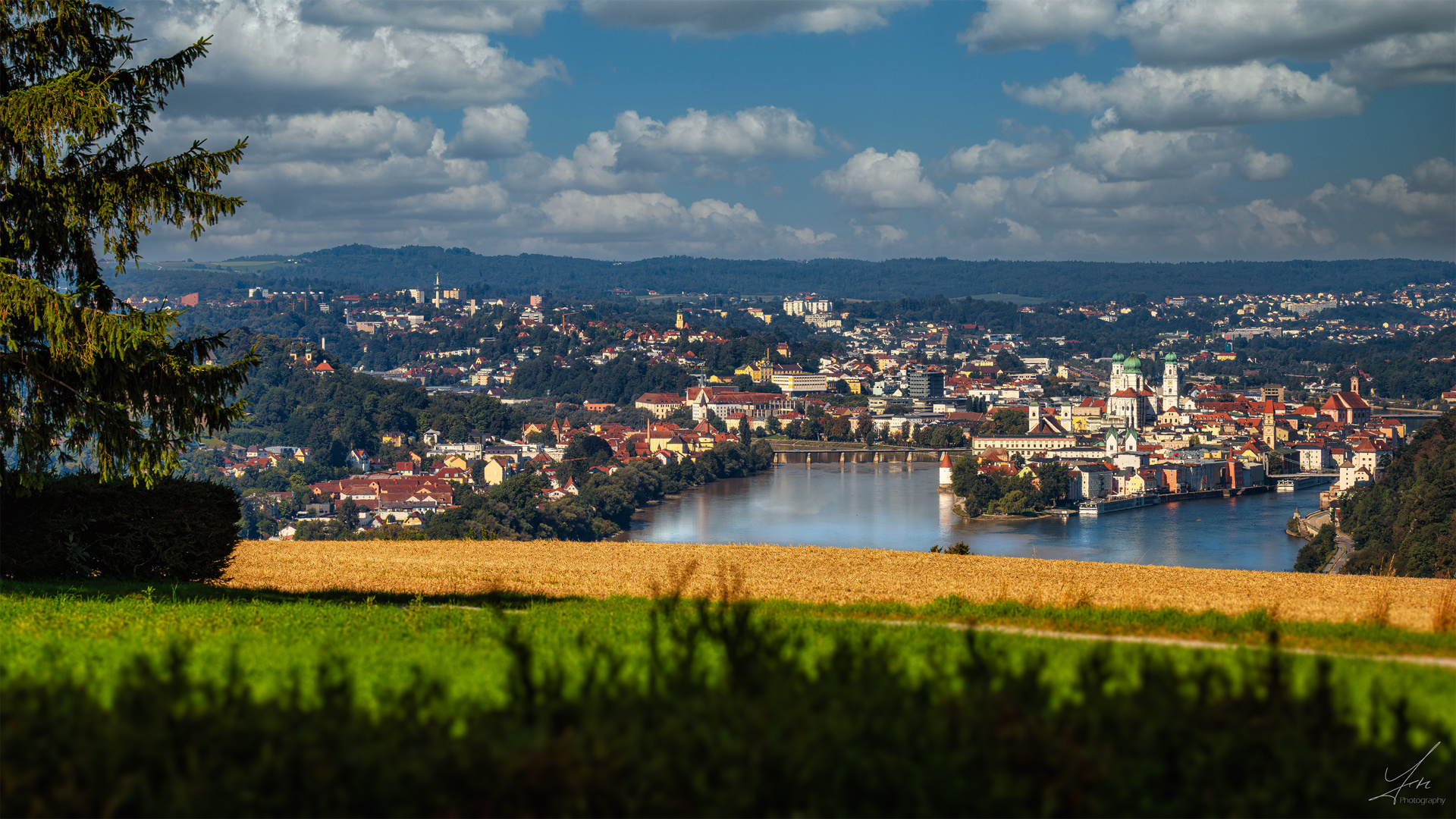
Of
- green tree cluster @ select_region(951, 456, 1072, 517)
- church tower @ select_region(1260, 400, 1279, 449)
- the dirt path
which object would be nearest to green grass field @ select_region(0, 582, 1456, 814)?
the dirt path

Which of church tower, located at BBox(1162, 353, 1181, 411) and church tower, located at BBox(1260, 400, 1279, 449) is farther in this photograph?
church tower, located at BBox(1162, 353, 1181, 411)

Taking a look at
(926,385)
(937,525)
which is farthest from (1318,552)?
(926,385)

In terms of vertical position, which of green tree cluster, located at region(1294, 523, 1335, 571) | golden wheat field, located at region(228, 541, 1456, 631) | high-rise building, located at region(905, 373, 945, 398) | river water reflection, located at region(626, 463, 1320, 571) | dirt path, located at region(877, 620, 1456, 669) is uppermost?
dirt path, located at region(877, 620, 1456, 669)

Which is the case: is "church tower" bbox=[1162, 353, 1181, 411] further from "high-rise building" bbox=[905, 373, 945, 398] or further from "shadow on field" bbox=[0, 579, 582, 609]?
"shadow on field" bbox=[0, 579, 582, 609]

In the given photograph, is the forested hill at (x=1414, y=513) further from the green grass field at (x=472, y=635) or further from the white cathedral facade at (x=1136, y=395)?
the white cathedral facade at (x=1136, y=395)

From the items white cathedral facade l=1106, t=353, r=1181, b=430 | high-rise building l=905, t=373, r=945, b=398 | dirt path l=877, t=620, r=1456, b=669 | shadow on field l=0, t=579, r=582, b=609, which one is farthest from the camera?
high-rise building l=905, t=373, r=945, b=398

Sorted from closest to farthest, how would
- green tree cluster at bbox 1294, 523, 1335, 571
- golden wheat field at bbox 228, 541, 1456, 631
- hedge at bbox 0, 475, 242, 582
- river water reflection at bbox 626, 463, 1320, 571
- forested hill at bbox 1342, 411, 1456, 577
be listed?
hedge at bbox 0, 475, 242, 582 < golden wheat field at bbox 228, 541, 1456, 631 < forested hill at bbox 1342, 411, 1456, 577 < green tree cluster at bbox 1294, 523, 1335, 571 < river water reflection at bbox 626, 463, 1320, 571

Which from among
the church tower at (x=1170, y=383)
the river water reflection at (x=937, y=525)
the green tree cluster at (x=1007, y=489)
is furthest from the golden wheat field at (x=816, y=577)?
the church tower at (x=1170, y=383)
